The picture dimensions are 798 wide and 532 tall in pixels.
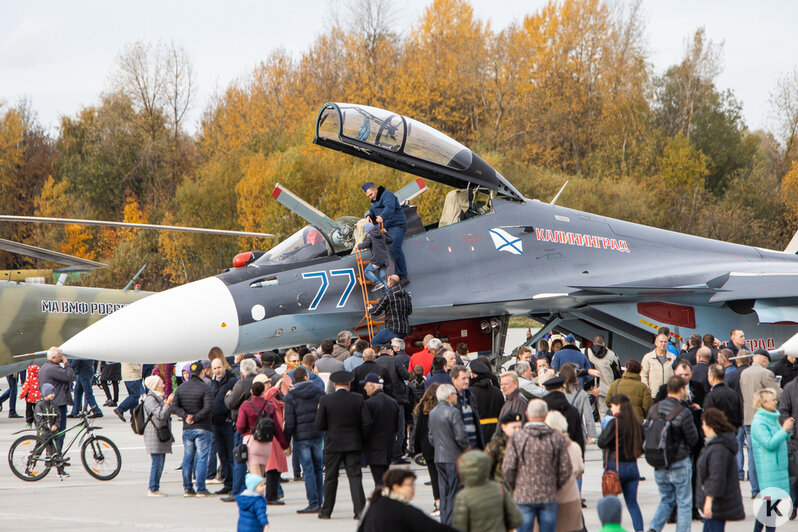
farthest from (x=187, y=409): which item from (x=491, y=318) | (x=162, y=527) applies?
(x=491, y=318)

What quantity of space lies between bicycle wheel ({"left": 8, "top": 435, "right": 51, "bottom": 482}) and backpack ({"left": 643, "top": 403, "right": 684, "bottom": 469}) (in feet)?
23.2

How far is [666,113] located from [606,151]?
15.2ft

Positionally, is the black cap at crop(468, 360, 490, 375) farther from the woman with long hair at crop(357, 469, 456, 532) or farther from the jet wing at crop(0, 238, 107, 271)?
the jet wing at crop(0, 238, 107, 271)

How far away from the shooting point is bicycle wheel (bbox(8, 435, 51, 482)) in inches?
431

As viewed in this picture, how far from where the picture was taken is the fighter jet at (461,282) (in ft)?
39.2

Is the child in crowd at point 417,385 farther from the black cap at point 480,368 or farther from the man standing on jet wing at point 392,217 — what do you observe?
the black cap at point 480,368

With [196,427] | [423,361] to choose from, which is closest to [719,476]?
[196,427]

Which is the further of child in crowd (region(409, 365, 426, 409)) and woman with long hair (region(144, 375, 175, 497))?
child in crowd (region(409, 365, 426, 409))

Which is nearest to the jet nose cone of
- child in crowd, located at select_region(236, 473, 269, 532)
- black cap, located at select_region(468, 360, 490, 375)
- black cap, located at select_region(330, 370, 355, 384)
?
black cap, located at select_region(330, 370, 355, 384)

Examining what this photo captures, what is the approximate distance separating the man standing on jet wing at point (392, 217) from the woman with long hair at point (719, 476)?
6.38m

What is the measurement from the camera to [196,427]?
32.7 ft

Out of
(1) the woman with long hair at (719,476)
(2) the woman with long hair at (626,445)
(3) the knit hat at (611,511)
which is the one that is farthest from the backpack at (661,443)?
(3) the knit hat at (611,511)

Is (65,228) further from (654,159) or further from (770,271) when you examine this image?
(770,271)

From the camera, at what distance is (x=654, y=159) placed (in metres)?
48.4
